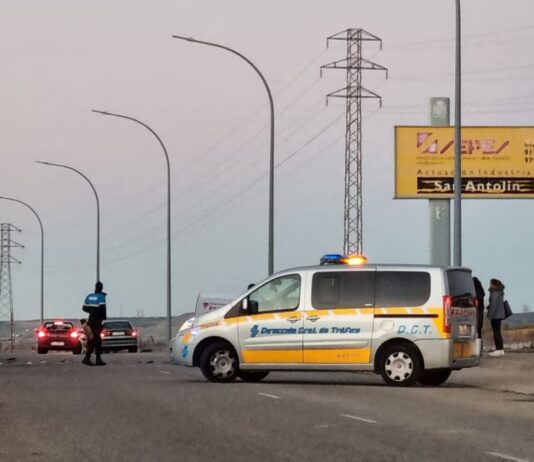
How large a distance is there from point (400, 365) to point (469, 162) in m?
37.7

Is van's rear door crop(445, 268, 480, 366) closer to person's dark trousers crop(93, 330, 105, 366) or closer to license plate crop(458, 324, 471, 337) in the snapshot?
license plate crop(458, 324, 471, 337)

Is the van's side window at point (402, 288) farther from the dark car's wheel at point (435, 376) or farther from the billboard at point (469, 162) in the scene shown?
the billboard at point (469, 162)

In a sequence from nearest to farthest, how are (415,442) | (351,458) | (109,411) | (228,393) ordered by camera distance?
1. (351,458)
2. (415,442)
3. (109,411)
4. (228,393)

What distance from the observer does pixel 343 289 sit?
78.5 feet

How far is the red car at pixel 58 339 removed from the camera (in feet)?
177

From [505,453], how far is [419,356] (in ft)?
35.7

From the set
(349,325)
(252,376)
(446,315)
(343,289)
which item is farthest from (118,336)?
(446,315)

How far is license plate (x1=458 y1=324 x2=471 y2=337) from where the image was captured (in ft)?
77.8

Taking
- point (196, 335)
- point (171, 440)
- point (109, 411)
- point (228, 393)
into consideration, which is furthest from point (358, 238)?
point (171, 440)

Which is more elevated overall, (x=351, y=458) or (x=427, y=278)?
(x=427, y=278)

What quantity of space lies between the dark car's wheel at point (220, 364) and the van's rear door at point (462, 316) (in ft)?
11.8

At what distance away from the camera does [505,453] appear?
12.5 m

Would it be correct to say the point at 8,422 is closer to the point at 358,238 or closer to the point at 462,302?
the point at 462,302

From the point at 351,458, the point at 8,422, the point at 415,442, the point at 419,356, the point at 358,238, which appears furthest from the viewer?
the point at 358,238
